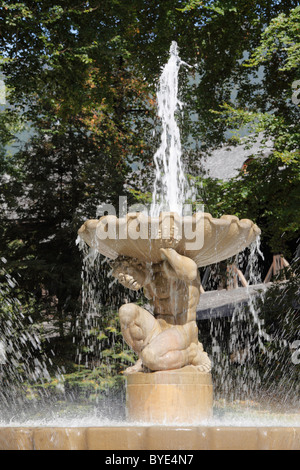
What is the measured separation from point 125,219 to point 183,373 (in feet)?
5.44

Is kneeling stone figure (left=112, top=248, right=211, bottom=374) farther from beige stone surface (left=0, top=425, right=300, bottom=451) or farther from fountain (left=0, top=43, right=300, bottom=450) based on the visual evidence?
beige stone surface (left=0, top=425, right=300, bottom=451)

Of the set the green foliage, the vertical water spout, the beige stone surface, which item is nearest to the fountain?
the beige stone surface

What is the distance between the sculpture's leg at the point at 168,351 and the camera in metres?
6.76

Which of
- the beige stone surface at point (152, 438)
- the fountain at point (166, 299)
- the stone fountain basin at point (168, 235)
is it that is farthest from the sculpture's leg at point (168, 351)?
the beige stone surface at point (152, 438)

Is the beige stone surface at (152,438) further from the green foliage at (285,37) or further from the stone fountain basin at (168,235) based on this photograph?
the green foliage at (285,37)

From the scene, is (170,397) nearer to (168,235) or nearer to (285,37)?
(168,235)

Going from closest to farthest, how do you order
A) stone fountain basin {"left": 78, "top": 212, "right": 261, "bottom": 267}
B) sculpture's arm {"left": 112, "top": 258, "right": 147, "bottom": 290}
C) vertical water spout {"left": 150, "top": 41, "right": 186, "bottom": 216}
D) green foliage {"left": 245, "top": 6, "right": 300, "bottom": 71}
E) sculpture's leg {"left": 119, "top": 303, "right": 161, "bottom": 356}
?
stone fountain basin {"left": 78, "top": 212, "right": 261, "bottom": 267} < sculpture's leg {"left": 119, "top": 303, "right": 161, "bottom": 356} < sculpture's arm {"left": 112, "top": 258, "right": 147, "bottom": 290} < green foliage {"left": 245, "top": 6, "right": 300, "bottom": 71} < vertical water spout {"left": 150, "top": 41, "right": 186, "bottom": 216}

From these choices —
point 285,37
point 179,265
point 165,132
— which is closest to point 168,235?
point 179,265

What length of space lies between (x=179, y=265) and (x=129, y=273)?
2.14 ft

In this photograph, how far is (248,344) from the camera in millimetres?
14891

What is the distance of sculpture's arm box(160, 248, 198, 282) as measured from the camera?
6.82m

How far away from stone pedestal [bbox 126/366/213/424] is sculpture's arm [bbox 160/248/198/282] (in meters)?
0.95

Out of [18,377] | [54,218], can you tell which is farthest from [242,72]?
[18,377]
